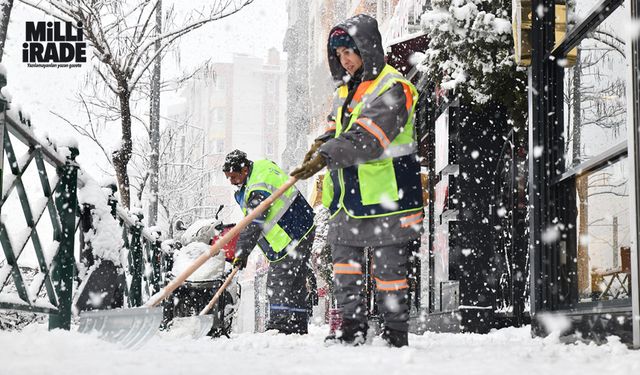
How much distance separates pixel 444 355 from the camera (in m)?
3.62

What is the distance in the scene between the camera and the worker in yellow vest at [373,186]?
15.5ft

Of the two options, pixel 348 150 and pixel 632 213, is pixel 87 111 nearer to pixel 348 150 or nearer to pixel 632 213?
pixel 348 150

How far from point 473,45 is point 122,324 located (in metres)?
4.04

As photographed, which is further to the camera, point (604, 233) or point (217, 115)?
point (217, 115)

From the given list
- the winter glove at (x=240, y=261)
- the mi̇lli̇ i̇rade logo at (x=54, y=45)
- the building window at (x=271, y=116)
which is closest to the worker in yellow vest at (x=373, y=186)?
the winter glove at (x=240, y=261)

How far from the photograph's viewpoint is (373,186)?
4.83 m

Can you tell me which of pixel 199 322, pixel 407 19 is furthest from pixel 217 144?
pixel 199 322

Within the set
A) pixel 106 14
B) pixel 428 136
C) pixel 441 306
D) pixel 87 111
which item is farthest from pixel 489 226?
pixel 87 111

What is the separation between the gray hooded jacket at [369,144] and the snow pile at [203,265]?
4540mm

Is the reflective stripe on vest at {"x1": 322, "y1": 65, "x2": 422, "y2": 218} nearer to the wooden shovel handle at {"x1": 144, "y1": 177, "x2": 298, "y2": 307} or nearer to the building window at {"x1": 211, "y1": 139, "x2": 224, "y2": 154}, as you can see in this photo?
the wooden shovel handle at {"x1": 144, "y1": 177, "x2": 298, "y2": 307}

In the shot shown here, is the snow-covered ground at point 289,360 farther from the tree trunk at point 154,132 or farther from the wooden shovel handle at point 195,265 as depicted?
the tree trunk at point 154,132

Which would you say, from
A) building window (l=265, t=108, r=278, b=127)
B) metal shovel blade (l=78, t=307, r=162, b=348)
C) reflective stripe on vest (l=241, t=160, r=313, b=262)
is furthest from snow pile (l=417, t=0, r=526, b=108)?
building window (l=265, t=108, r=278, b=127)

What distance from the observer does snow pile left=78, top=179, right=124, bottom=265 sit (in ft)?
19.3

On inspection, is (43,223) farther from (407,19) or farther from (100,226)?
(407,19)
